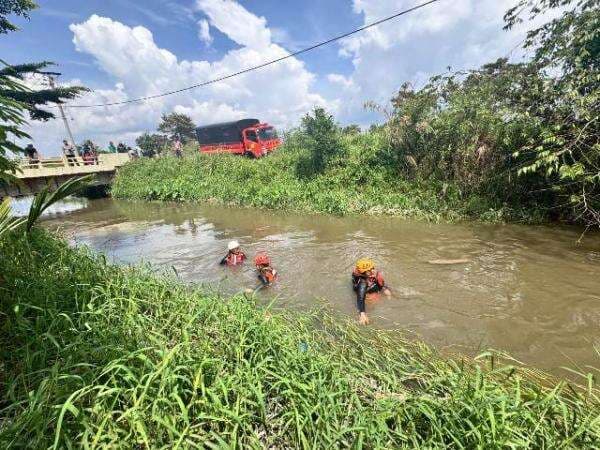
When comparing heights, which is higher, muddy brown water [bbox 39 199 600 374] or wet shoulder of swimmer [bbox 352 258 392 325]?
wet shoulder of swimmer [bbox 352 258 392 325]

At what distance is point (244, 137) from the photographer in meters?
26.1

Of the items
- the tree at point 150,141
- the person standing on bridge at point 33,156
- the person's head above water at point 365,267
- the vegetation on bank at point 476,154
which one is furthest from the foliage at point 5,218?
the tree at point 150,141

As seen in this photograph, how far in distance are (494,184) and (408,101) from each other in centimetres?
472

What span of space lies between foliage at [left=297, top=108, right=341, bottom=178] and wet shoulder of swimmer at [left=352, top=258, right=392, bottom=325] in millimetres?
11715

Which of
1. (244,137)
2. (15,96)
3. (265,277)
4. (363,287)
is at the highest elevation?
(15,96)

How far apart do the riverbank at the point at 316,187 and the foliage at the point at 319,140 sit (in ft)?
1.38

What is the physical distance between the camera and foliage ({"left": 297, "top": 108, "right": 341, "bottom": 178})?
17.0m

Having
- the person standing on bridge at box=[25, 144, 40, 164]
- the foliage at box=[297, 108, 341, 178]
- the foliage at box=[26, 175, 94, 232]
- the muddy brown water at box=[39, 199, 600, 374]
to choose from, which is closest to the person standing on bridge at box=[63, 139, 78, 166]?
the person standing on bridge at box=[25, 144, 40, 164]

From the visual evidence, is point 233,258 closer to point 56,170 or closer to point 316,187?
point 316,187

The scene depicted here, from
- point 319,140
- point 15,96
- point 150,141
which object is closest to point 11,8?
point 15,96

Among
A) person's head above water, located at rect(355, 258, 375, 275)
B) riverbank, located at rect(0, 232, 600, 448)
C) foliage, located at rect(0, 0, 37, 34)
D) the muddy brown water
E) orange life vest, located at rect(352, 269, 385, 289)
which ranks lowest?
the muddy brown water

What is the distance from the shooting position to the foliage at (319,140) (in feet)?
55.9

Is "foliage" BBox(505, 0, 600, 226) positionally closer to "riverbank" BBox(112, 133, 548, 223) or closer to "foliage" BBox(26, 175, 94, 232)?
"riverbank" BBox(112, 133, 548, 223)

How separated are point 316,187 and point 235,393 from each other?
1386 cm
